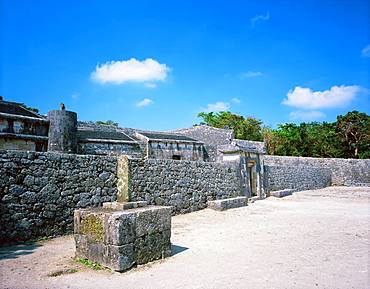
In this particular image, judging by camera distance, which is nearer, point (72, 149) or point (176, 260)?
point (176, 260)

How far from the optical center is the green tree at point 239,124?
3812 cm

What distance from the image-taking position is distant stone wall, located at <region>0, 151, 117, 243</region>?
18.7 ft

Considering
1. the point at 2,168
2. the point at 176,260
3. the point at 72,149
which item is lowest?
the point at 176,260

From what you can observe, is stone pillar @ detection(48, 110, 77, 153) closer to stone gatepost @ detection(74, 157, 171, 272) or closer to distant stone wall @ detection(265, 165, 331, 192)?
stone gatepost @ detection(74, 157, 171, 272)

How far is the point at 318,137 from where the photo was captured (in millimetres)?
35719

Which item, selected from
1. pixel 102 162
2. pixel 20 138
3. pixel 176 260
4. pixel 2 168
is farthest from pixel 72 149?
pixel 176 260

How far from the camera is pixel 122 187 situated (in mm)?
5285

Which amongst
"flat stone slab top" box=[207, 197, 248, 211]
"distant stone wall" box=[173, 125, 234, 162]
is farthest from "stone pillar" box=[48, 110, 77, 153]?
"distant stone wall" box=[173, 125, 234, 162]

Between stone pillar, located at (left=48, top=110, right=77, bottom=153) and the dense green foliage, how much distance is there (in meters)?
20.6

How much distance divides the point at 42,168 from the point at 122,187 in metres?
2.30

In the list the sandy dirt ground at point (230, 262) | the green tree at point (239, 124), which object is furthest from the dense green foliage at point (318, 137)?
the sandy dirt ground at point (230, 262)

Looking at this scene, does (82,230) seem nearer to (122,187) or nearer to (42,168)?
(122,187)

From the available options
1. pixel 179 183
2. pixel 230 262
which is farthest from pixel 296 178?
pixel 230 262

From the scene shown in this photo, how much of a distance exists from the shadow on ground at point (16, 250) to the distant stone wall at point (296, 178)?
1349cm
